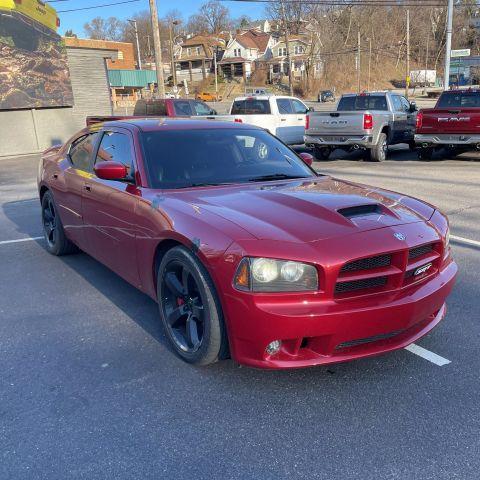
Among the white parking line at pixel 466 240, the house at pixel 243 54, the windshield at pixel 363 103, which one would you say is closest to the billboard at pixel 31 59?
the windshield at pixel 363 103

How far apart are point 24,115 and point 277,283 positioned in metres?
18.7

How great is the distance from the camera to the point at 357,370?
3279mm

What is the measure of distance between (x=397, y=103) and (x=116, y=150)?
479 inches

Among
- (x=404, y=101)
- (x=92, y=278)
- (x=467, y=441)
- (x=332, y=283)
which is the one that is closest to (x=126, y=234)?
(x=92, y=278)

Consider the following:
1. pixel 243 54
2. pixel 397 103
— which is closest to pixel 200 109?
pixel 397 103

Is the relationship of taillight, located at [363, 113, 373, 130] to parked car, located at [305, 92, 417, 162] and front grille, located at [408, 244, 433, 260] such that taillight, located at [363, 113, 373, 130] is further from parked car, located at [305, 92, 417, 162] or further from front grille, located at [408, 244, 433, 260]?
front grille, located at [408, 244, 433, 260]

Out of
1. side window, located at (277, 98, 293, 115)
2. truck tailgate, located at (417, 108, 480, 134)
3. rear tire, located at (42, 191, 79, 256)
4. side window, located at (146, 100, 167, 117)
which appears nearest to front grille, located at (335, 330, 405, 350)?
rear tire, located at (42, 191, 79, 256)

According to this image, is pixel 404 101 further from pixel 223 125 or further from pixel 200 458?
pixel 200 458

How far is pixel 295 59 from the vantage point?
85.2 meters

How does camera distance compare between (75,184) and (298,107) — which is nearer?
(75,184)

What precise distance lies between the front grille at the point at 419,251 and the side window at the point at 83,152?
3147mm

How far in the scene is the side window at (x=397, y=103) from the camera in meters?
14.5

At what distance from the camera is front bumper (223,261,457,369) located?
2.76 m

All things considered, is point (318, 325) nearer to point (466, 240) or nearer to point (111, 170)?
point (111, 170)
